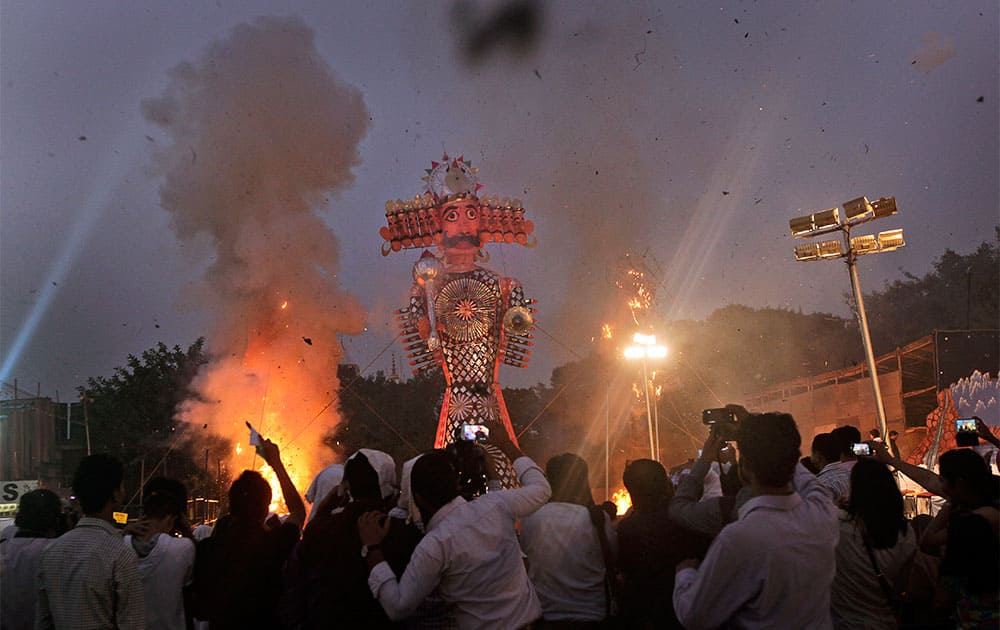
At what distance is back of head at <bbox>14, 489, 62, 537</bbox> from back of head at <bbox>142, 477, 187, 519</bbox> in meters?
0.73

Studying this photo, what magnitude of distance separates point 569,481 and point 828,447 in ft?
7.02

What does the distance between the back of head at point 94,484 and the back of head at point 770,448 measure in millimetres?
3630

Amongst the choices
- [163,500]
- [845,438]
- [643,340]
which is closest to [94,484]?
[163,500]

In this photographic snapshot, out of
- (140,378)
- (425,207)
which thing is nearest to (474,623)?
(425,207)

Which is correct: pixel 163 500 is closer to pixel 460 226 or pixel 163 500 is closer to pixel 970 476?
pixel 970 476

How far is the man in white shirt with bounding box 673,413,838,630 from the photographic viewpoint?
3.90 m

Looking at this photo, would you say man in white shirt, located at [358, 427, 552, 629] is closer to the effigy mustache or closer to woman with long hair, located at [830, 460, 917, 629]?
woman with long hair, located at [830, 460, 917, 629]

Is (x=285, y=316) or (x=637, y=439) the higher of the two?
(x=285, y=316)

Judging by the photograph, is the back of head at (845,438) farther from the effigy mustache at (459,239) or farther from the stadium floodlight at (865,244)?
the effigy mustache at (459,239)

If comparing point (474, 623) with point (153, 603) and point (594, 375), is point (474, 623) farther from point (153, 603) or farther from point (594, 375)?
point (594, 375)

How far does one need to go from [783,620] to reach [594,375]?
46450mm

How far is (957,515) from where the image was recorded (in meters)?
4.94

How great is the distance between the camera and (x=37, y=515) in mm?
6043

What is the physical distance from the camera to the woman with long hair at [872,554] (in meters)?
5.12
